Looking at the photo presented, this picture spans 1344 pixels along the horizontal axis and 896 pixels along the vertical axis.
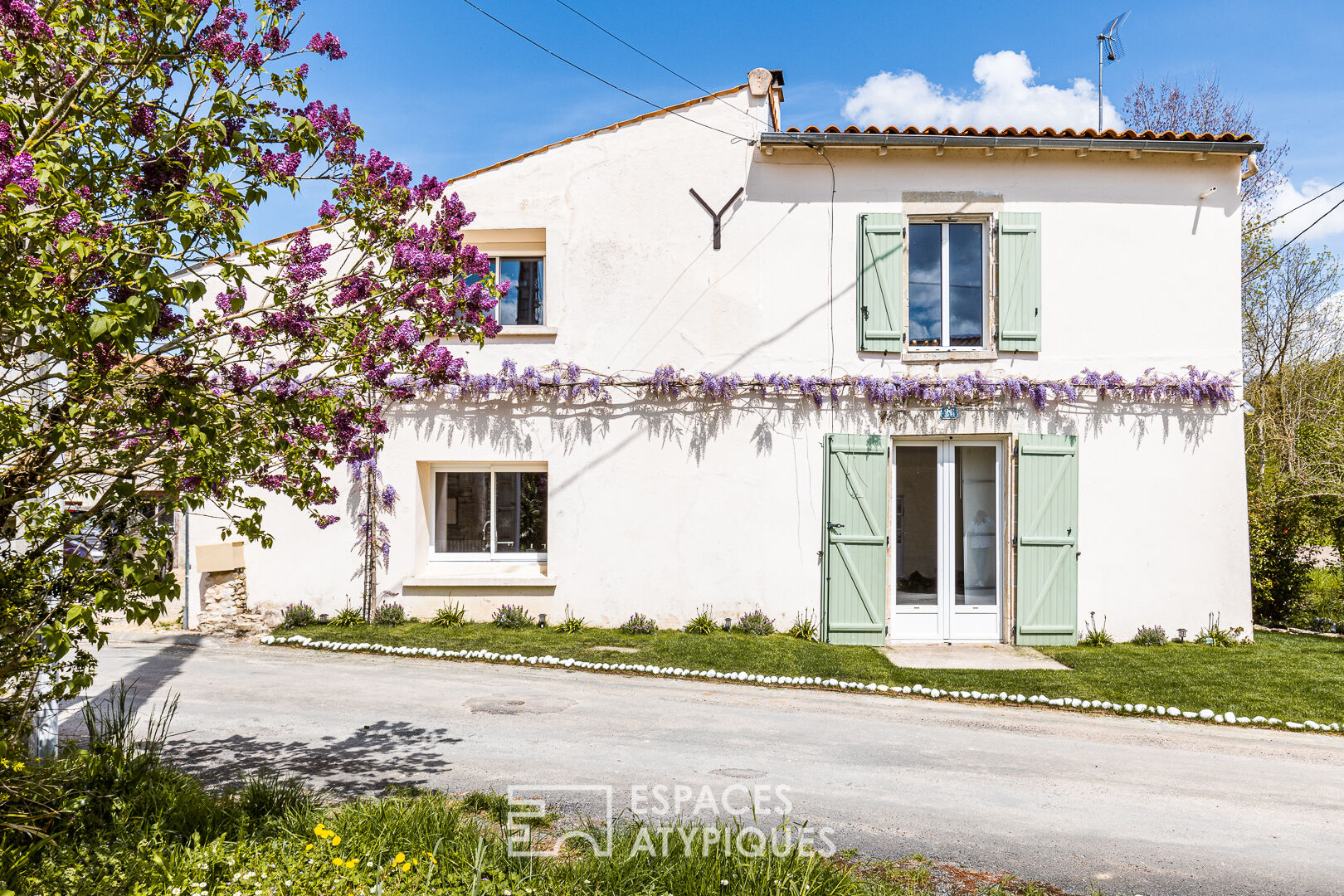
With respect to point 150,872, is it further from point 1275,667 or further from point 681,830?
point 1275,667

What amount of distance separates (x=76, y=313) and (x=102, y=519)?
906mm

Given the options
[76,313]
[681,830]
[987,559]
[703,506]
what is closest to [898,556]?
[987,559]

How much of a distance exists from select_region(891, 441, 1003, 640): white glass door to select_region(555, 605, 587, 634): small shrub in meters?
3.64

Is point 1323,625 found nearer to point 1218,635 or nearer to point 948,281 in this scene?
point 1218,635

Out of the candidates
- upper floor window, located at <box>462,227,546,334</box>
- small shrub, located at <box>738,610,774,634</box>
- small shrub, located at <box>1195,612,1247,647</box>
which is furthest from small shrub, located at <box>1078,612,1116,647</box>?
upper floor window, located at <box>462,227,546,334</box>

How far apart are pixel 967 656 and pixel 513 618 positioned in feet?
16.8

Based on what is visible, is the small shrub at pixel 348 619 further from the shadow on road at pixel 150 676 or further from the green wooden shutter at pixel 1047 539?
the green wooden shutter at pixel 1047 539

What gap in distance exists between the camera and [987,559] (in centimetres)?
968

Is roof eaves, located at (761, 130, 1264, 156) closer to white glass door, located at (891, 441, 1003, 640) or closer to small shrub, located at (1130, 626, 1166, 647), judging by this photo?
white glass door, located at (891, 441, 1003, 640)

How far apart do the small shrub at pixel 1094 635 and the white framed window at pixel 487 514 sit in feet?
21.1

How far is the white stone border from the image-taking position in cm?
677

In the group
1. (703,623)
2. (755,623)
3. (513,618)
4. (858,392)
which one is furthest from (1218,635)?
(513,618)

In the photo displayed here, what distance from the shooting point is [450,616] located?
992cm

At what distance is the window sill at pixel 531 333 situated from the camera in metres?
10.2
